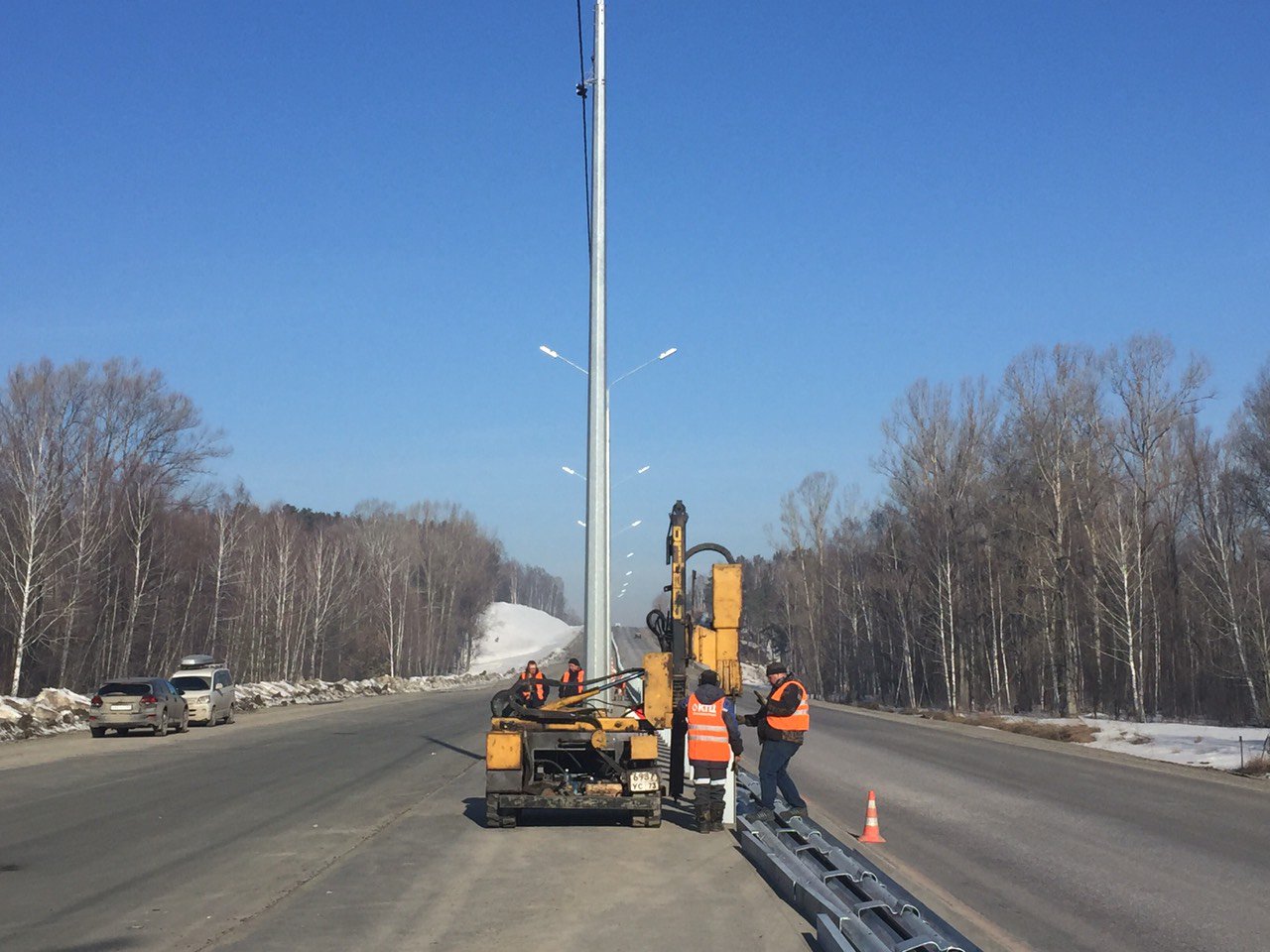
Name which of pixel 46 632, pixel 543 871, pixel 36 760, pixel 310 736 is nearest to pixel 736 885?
pixel 543 871

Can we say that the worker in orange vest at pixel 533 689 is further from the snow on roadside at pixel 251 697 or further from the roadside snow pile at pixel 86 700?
the snow on roadside at pixel 251 697

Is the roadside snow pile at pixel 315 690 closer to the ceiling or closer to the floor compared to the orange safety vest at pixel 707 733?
closer to the floor

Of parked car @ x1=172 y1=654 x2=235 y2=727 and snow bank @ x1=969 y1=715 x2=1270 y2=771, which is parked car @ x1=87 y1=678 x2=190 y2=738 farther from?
snow bank @ x1=969 y1=715 x2=1270 y2=771

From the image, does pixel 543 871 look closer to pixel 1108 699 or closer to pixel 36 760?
pixel 36 760

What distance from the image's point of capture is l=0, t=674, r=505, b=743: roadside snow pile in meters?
29.5

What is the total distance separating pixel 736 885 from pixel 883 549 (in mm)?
69992

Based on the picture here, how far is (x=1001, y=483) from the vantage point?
6106 cm

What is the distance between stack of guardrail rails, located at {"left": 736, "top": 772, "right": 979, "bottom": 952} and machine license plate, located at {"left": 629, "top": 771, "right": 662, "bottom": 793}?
122 cm

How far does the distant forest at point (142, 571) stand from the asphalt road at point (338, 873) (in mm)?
29904

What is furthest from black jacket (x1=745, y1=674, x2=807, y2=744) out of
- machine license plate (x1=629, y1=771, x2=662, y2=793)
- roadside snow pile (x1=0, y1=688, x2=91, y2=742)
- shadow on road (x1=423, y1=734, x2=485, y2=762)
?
roadside snow pile (x1=0, y1=688, x2=91, y2=742)

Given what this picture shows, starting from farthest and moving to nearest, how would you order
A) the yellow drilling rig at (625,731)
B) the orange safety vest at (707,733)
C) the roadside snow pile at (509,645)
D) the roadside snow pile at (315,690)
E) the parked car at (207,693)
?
the roadside snow pile at (509,645) → the roadside snow pile at (315,690) → the parked car at (207,693) → the yellow drilling rig at (625,731) → the orange safety vest at (707,733)

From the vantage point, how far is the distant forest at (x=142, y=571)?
49.1 meters

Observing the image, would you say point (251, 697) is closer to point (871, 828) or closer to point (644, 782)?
point (644, 782)

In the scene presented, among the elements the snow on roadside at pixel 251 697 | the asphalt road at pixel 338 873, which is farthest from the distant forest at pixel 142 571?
the asphalt road at pixel 338 873
